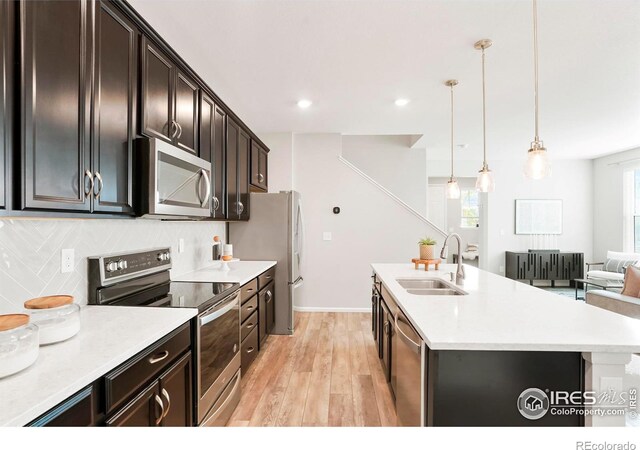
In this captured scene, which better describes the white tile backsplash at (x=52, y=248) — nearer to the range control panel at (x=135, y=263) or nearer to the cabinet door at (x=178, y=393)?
the range control panel at (x=135, y=263)

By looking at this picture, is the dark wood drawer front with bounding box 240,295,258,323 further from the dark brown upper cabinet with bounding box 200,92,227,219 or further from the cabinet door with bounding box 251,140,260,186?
the cabinet door with bounding box 251,140,260,186

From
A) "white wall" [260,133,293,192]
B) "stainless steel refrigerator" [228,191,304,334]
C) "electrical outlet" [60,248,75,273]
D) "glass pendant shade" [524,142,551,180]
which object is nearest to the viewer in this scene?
"electrical outlet" [60,248,75,273]

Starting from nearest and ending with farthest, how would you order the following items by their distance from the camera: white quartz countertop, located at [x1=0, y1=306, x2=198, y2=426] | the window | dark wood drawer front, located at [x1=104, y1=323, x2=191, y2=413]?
white quartz countertop, located at [x1=0, y1=306, x2=198, y2=426]
dark wood drawer front, located at [x1=104, y1=323, x2=191, y2=413]
the window

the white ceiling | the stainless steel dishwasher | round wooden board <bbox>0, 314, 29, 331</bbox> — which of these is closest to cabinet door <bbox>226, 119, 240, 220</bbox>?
the white ceiling

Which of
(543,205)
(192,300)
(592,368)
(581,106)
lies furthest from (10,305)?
(543,205)

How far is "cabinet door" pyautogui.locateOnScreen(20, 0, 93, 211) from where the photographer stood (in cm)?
108

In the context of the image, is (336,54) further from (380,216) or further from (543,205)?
(543,205)

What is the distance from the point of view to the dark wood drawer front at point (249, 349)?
2.61m

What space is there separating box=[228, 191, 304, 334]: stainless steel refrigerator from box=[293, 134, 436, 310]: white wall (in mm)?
967

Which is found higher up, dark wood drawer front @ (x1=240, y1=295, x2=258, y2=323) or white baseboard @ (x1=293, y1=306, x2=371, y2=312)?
dark wood drawer front @ (x1=240, y1=295, x2=258, y2=323)

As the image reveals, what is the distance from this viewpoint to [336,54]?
2.41 meters

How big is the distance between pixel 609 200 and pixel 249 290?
23.9 feet

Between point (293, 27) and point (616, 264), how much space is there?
651 cm

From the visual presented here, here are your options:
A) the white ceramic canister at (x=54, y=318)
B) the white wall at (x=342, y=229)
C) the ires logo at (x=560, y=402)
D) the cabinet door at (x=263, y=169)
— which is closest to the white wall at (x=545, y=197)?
the white wall at (x=342, y=229)
